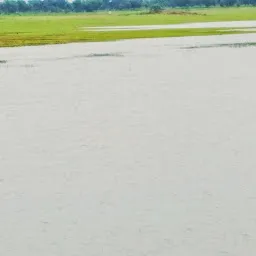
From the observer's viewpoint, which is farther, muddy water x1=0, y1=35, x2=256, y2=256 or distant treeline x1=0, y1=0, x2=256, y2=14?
distant treeline x1=0, y1=0, x2=256, y2=14

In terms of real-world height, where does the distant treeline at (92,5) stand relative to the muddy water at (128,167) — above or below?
below

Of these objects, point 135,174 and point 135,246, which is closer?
point 135,246

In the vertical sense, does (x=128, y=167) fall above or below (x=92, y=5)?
above

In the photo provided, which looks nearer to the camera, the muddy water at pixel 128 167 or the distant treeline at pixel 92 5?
the muddy water at pixel 128 167

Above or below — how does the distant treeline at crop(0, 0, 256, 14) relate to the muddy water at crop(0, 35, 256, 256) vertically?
below

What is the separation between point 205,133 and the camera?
18.0m

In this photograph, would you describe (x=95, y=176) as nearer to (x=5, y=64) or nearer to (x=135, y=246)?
(x=135, y=246)

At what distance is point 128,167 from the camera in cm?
1459

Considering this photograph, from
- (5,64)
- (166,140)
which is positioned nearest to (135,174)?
(166,140)

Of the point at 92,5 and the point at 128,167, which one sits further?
the point at 92,5

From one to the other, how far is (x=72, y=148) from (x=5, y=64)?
25.2 meters

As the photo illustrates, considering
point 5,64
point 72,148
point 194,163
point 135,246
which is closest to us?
point 135,246

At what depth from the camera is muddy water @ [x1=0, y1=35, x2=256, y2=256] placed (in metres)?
10.5

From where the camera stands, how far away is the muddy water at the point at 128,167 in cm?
1050
